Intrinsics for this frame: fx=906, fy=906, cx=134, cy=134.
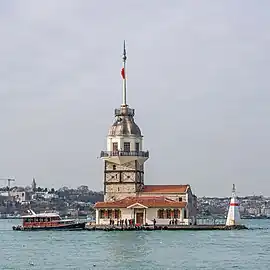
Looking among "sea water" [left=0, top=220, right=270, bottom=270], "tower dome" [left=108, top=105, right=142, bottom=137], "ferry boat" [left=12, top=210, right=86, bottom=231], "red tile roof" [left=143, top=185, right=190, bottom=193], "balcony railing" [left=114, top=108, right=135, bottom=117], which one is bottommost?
"sea water" [left=0, top=220, right=270, bottom=270]

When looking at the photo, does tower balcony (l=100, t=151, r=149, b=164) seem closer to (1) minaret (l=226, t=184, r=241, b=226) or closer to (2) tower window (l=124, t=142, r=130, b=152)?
(2) tower window (l=124, t=142, r=130, b=152)

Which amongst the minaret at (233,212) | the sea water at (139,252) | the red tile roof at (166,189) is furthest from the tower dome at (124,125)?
the sea water at (139,252)

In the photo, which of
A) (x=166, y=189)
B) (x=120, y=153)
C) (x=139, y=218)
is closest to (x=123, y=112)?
(x=120, y=153)

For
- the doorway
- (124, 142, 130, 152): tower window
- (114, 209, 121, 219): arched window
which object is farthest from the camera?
(124, 142, 130, 152): tower window

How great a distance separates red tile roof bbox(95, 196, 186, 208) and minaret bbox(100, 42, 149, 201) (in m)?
1.65

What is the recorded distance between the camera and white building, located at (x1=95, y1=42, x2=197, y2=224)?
8662cm

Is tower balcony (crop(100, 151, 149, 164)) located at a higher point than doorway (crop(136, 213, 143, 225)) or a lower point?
higher

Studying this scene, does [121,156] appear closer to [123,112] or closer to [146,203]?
[123,112]

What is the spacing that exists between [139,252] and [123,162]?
35.0m

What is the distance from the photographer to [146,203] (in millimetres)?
86750

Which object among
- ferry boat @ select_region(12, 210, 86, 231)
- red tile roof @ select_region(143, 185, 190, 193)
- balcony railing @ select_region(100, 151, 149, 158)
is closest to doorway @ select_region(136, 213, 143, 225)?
red tile roof @ select_region(143, 185, 190, 193)

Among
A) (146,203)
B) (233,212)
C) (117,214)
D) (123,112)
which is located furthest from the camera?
(123,112)

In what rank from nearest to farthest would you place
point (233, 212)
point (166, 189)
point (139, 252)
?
point (139, 252)
point (233, 212)
point (166, 189)

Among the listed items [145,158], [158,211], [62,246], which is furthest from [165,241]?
[145,158]
